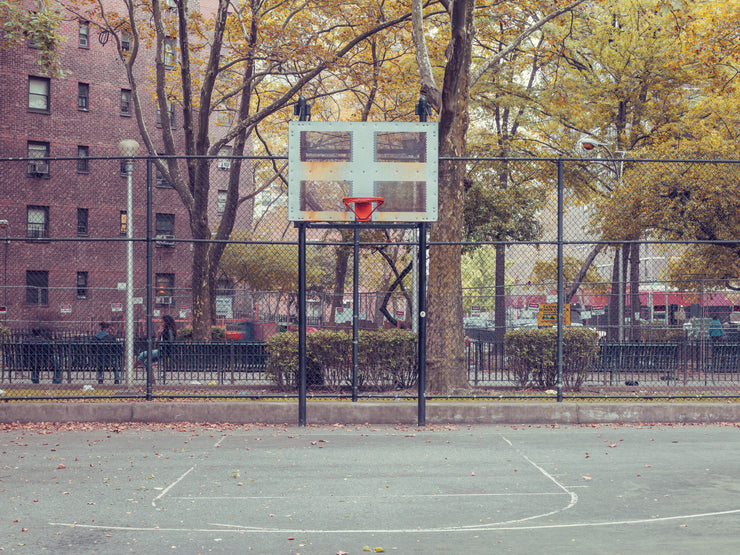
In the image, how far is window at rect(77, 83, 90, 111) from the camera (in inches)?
1572

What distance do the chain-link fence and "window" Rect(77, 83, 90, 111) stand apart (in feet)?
10.9

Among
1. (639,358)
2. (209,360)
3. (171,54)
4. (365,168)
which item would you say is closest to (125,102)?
(171,54)

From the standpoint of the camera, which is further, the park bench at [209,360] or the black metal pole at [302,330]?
the park bench at [209,360]

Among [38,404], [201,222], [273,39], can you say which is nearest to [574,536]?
[38,404]

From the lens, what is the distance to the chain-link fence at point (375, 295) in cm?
1389

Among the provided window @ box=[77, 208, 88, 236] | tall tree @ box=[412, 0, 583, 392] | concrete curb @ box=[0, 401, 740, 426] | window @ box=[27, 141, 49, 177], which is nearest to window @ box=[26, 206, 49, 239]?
window @ box=[77, 208, 88, 236]

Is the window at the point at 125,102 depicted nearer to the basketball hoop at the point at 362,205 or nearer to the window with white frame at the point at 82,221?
the window with white frame at the point at 82,221

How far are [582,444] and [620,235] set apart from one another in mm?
13332

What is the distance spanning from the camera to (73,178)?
38.7 meters

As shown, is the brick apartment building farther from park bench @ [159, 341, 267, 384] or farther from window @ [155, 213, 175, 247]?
park bench @ [159, 341, 267, 384]

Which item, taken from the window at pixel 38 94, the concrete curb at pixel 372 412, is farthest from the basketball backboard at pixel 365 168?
the window at pixel 38 94

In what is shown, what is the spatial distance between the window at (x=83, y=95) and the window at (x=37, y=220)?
19.4ft

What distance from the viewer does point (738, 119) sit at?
25.2m

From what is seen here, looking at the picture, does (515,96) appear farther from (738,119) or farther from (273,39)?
(273,39)
